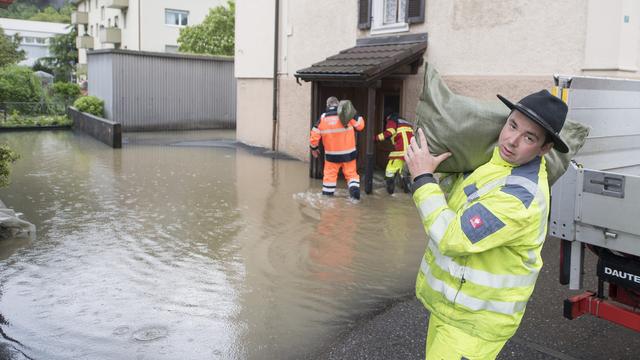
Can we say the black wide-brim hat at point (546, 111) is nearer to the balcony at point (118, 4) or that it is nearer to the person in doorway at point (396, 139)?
the person in doorway at point (396, 139)

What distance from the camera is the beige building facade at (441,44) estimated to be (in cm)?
884

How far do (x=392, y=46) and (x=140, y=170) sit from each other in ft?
19.4

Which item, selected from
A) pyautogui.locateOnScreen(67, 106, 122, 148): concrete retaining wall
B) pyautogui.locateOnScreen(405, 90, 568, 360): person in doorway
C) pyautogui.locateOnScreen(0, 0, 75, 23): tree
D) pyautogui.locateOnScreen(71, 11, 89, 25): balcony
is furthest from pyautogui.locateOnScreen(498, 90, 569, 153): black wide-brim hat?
pyautogui.locateOnScreen(0, 0, 75, 23): tree

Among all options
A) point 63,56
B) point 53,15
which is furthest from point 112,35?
point 53,15

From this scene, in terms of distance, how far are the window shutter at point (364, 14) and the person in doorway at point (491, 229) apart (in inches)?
406

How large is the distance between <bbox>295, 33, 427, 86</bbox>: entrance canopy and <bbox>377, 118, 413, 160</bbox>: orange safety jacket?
85 cm

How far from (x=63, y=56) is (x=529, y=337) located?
51671 mm

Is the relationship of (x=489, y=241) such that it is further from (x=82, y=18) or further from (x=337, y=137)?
(x=82, y=18)

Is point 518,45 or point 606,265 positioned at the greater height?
point 518,45

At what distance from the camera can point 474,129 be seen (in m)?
2.95

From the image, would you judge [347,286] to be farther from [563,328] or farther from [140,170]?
[140,170]

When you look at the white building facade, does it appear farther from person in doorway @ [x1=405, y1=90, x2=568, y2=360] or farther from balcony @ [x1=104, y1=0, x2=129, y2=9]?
person in doorway @ [x1=405, y1=90, x2=568, y2=360]

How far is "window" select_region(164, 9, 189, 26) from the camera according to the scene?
36500 mm

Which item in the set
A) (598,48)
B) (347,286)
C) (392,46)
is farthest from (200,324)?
(392,46)
